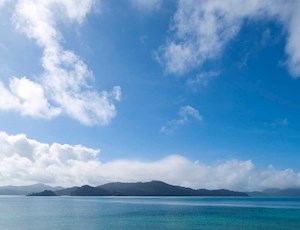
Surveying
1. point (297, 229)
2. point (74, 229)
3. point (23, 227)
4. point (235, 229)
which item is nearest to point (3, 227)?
point (23, 227)

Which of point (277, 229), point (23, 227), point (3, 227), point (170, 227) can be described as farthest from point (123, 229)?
point (277, 229)

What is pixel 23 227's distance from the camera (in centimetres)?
6003

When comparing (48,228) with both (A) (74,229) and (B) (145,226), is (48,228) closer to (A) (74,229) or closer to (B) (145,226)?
(A) (74,229)

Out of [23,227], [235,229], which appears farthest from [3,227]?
[235,229]

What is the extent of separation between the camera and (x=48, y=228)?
58.9 meters

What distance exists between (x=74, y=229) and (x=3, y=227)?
49.6 ft

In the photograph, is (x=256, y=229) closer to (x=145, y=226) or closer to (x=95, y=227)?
(x=145, y=226)

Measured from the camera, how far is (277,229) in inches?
2286

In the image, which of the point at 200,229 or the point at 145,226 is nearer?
the point at 200,229

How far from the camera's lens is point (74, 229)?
57688mm

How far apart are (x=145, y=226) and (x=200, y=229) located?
1148 cm

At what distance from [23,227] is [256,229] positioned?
4673 cm

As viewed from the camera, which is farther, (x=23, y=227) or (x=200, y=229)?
(x=23, y=227)

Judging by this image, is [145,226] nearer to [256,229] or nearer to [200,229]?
[200,229]
